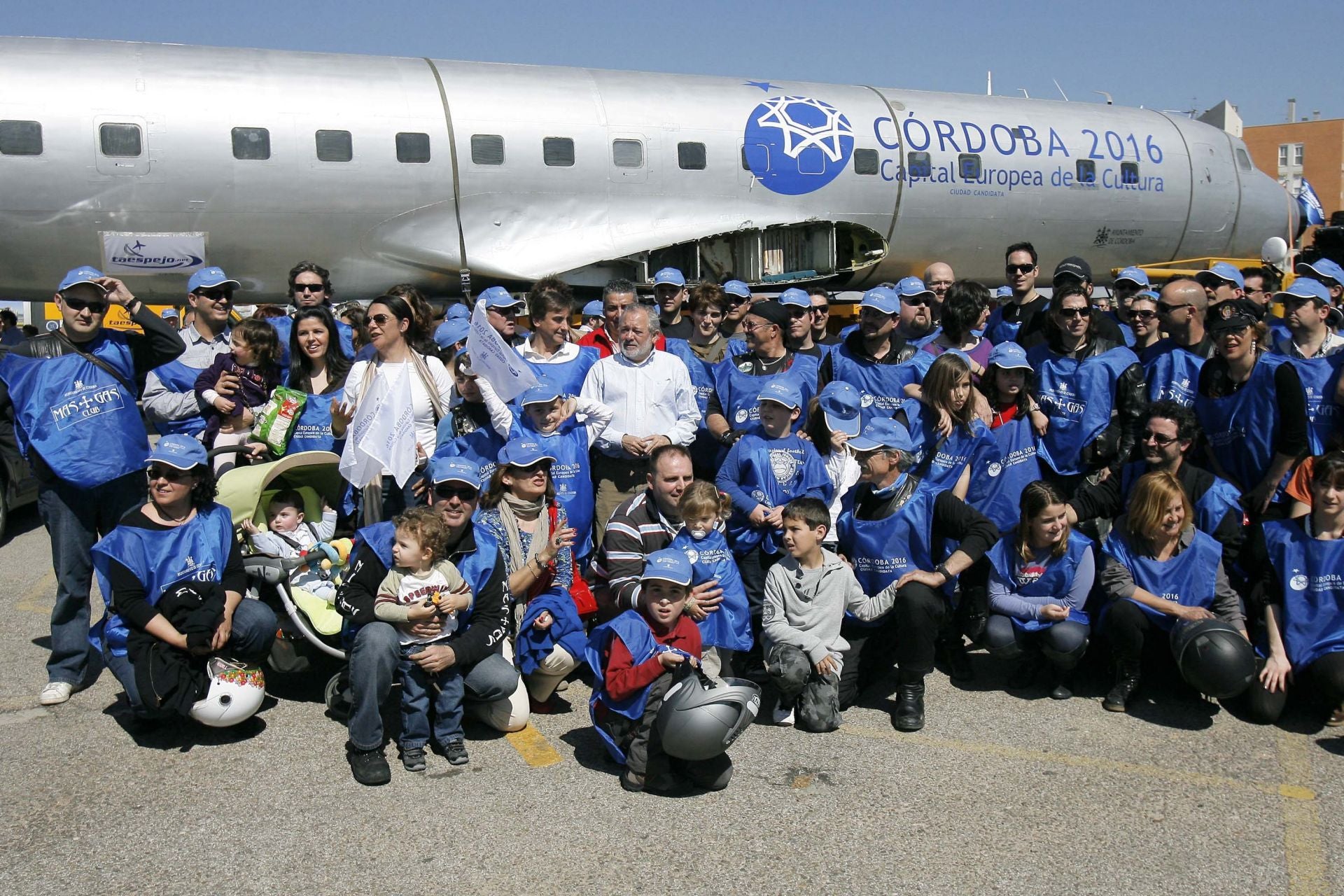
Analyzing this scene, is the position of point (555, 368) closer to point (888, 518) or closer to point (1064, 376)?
point (888, 518)

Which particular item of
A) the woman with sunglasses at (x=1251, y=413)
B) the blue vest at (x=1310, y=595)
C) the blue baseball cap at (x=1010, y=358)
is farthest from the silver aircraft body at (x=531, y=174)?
the blue vest at (x=1310, y=595)

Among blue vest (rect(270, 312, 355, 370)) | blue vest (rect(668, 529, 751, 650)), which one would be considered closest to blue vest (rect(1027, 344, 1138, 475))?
blue vest (rect(668, 529, 751, 650))

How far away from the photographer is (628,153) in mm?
14453

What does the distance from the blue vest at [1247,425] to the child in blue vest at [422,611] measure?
14.4 feet

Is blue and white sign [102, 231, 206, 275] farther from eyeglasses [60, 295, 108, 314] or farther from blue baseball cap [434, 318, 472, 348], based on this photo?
eyeglasses [60, 295, 108, 314]

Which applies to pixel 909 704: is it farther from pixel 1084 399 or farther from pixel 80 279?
pixel 80 279

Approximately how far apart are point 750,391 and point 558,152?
8276mm

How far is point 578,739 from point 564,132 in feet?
34.0

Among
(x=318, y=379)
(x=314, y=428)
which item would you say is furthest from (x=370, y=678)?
(x=318, y=379)

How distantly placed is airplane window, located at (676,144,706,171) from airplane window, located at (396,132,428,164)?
3.28 metres

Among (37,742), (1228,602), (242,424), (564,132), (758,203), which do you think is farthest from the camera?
(758,203)

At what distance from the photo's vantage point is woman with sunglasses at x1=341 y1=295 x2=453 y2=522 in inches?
240

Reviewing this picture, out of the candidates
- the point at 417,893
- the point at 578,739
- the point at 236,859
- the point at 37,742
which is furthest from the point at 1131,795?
the point at 37,742

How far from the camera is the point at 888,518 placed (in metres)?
5.78
